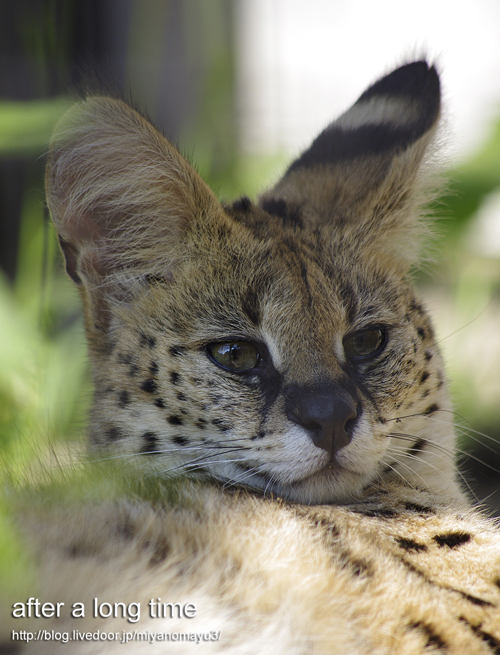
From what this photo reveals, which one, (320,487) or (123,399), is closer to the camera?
(320,487)

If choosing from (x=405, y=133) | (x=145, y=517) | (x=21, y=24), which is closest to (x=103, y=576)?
(x=145, y=517)

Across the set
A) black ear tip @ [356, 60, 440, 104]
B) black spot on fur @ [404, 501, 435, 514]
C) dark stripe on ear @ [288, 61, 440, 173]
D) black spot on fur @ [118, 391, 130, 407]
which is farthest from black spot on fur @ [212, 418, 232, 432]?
black ear tip @ [356, 60, 440, 104]

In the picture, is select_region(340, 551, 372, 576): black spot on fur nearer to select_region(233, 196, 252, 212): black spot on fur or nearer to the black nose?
the black nose

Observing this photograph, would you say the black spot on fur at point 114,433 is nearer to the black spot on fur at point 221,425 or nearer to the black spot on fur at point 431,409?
the black spot on fur at point 221,425

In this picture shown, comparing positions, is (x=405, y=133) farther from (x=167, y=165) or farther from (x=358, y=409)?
(x=358, y=409)

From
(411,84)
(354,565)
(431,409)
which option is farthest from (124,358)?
(411,84)

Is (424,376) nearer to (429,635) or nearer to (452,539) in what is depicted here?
(452,539)
